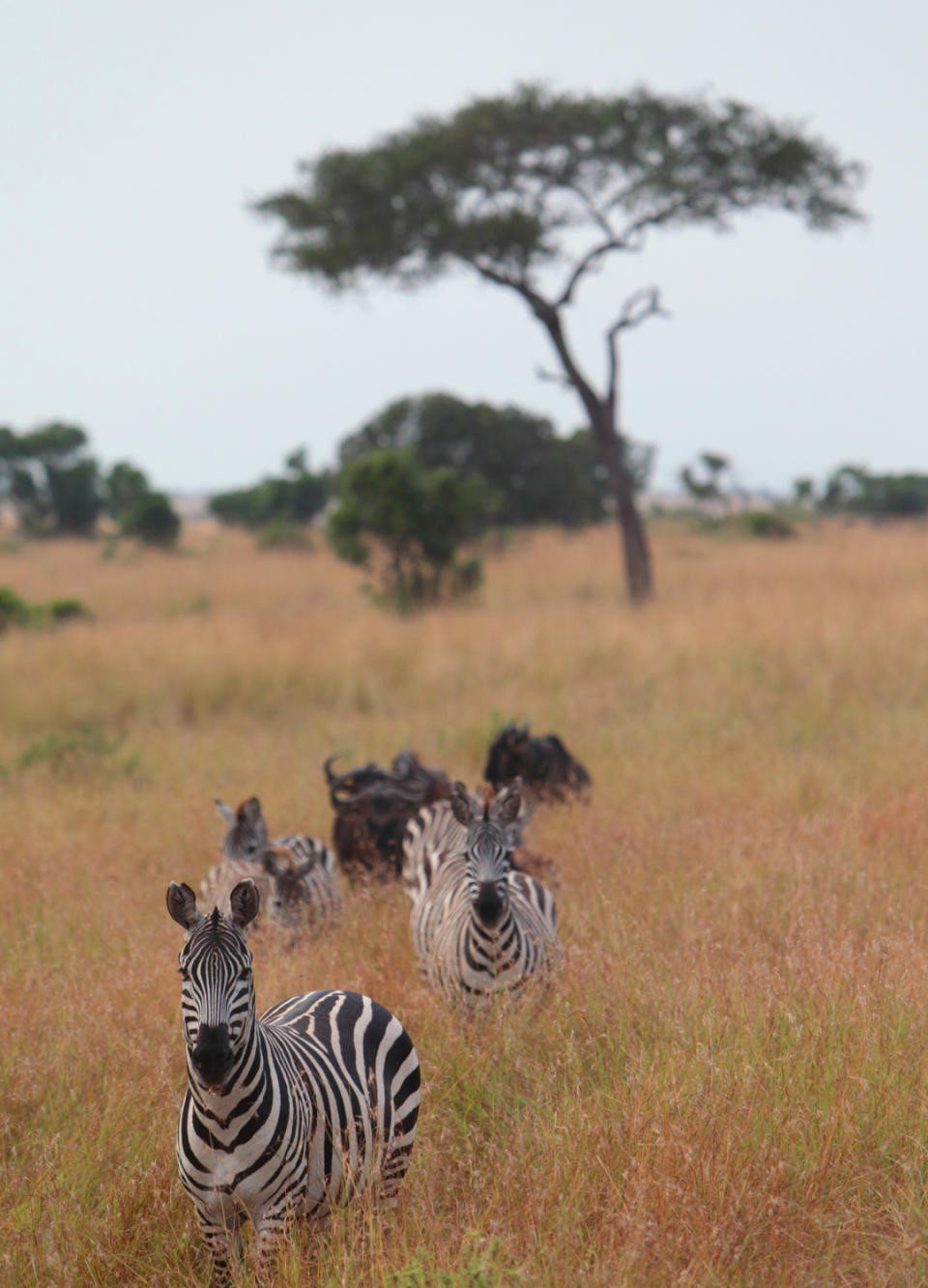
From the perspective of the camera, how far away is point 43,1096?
420 centimetres

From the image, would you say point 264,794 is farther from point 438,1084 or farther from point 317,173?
point 317,173

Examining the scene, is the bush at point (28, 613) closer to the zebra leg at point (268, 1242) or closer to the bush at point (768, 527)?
the zebra leg at point (268, 1242)

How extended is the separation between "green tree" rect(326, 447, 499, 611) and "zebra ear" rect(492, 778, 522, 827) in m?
14.3

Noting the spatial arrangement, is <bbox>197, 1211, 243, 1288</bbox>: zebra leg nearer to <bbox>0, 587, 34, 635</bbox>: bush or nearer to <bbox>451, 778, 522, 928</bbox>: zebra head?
<bbox>451, 778, 522, 928</bbox>: zebra head

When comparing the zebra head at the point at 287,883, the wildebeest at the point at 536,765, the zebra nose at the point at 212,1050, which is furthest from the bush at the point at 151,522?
the zebra nose at the point at 212,1050

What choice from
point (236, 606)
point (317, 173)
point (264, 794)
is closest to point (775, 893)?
point (264, 794)

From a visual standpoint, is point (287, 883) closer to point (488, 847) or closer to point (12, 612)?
point (488, 847)

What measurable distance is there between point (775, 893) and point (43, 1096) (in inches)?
143

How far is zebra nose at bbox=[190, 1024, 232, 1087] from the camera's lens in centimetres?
277

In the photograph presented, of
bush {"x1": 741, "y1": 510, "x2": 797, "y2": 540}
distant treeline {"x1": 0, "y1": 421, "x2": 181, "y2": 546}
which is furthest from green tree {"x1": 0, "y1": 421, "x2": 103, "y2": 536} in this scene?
bush {"x1": 741, "y1": 510, "x2": 797, "y2": 540}

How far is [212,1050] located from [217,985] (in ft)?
0.51

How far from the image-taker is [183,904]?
294 centimetres

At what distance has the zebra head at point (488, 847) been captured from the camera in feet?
14.4

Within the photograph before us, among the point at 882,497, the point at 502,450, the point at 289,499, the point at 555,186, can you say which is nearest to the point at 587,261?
the point at 555,186
